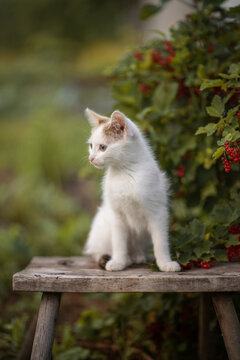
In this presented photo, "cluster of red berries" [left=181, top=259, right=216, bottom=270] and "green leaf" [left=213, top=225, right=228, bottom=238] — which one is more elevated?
"green leaf" [left=213, top=225, right=228, bottom=238]

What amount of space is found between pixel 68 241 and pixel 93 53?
489 cm

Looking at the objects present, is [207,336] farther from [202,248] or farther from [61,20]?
[61,20]

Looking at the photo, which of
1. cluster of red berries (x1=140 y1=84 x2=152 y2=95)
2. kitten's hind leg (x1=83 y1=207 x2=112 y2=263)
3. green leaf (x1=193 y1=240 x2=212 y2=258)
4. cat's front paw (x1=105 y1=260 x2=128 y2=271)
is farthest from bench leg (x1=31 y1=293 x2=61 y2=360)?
cluster of red berries (x1=140 y1=84 x2=152 y2=95)

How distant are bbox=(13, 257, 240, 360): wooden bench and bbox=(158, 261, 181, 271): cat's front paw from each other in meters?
0.04

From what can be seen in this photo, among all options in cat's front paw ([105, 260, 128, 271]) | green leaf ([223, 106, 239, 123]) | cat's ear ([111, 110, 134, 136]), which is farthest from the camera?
cat's front paw ([105, 260, 128, 271])

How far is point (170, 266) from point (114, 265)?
0.77 ft

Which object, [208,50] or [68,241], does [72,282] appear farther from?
[68,241]

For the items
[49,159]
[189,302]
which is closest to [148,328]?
[189,302]

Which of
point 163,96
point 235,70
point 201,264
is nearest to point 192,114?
point 163,96

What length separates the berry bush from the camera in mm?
1628

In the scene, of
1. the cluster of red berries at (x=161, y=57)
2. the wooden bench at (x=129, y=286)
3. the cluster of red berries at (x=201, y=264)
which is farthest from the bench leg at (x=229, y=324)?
the cluster of red berries at (x=161, y=57)

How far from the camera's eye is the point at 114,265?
1.59 meters

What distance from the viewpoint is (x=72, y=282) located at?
4.67ft

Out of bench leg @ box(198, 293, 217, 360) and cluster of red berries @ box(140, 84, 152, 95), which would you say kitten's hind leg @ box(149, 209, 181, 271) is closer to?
bench leg @ box(198, 293, 217, 360)
